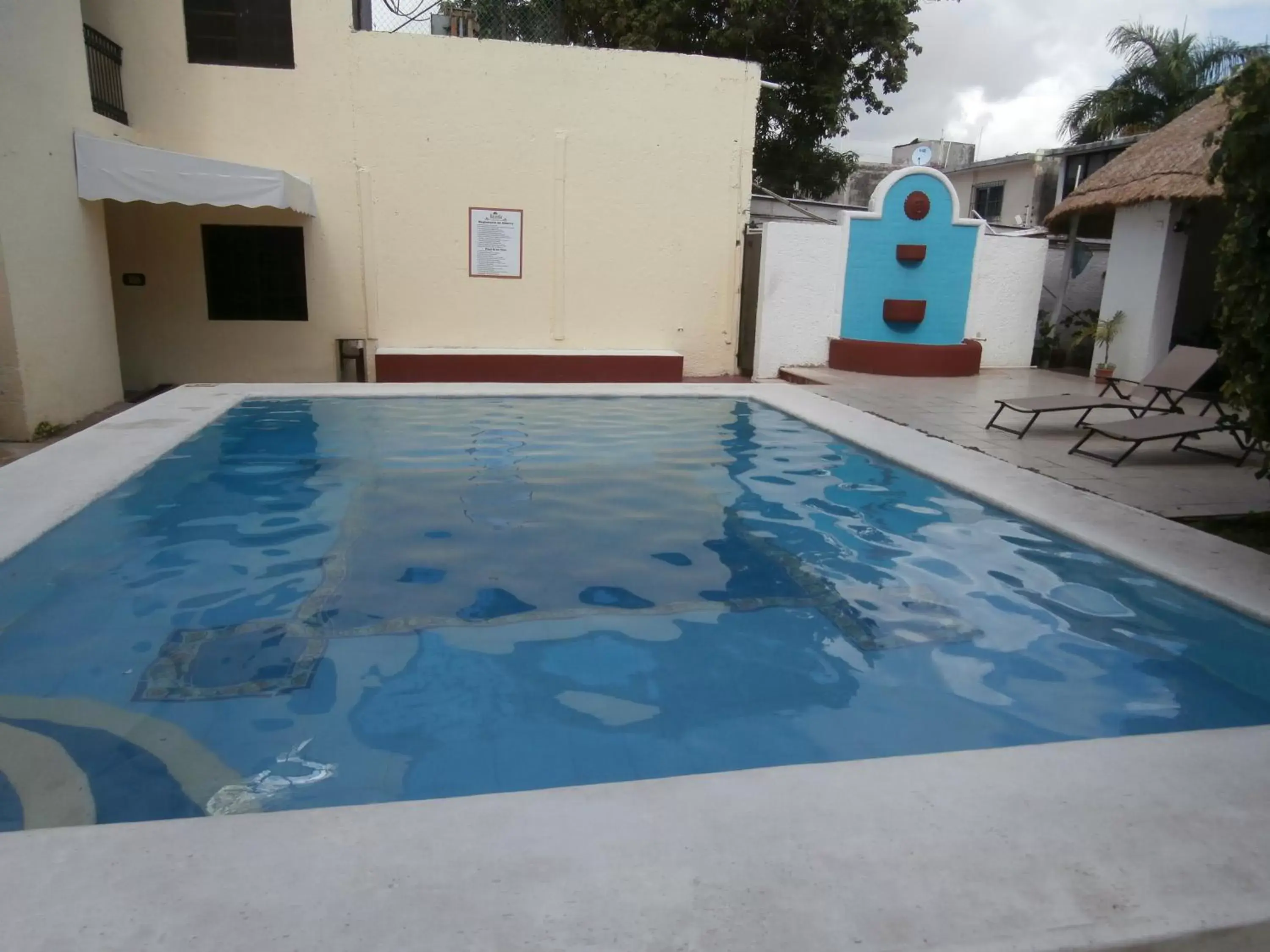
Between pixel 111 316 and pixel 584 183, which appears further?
pixel 584 183

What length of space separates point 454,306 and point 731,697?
987 cm

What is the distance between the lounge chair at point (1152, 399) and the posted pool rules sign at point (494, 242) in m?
6.82

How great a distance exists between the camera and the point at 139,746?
324 centimetres

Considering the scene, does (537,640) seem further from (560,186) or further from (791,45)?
(791,45)

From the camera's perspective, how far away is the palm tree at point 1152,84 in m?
22.2

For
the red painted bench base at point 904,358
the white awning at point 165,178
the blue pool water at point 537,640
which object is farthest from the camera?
the red painted bench base at point 904,358

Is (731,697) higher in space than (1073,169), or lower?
lower

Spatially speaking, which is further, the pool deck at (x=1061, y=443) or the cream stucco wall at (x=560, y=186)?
the cream stucco wall at (x=560, y=186)

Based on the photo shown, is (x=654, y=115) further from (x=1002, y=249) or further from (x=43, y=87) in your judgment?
(x=43, y=87)

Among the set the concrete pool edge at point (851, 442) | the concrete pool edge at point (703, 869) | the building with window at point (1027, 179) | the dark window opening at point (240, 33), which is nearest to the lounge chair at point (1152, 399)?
the concrete pool edge at point (851, 442)

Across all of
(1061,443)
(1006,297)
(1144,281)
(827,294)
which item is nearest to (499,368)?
(827,294)

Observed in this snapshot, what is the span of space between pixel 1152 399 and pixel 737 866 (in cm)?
860

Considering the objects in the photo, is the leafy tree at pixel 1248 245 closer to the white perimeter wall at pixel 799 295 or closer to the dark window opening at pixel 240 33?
the white perimeter wall at pixel 799 295

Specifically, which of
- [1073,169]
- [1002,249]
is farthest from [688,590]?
[1073,169]
